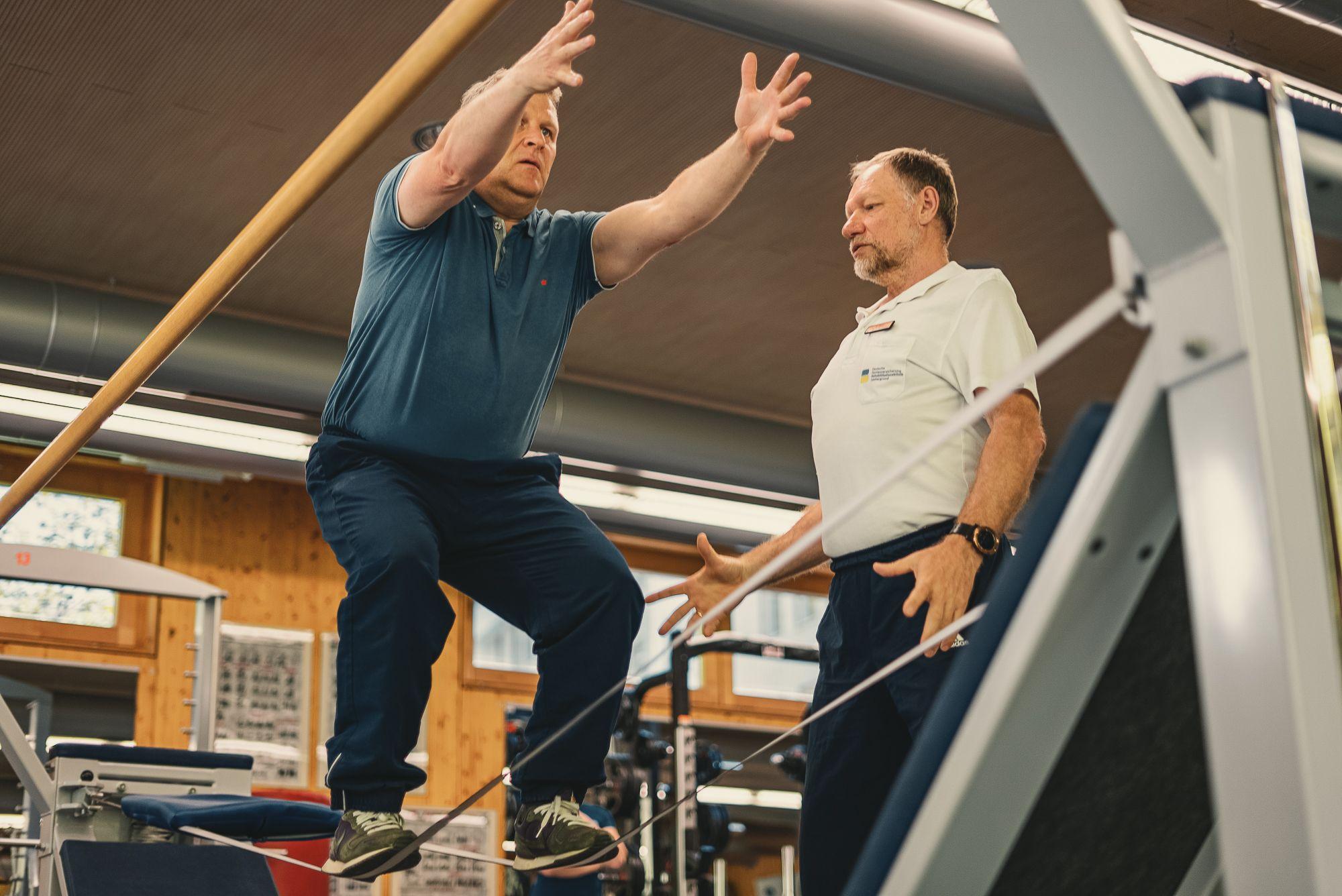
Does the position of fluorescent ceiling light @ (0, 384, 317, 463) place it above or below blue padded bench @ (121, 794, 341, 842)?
above

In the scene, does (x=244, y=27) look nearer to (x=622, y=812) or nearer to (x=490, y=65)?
(x=490, y=65)

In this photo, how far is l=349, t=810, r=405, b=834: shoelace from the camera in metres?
2.33

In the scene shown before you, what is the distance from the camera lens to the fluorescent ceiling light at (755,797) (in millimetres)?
10192

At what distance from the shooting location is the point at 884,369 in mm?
2645

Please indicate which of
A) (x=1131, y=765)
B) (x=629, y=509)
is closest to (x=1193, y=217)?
(x=1131, y=765)

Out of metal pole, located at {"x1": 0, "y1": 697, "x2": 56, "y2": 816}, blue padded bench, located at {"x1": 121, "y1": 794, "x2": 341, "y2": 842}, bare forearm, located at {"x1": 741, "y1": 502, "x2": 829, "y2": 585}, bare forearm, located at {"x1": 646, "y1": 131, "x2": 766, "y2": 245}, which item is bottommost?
blue padded bench, located at {"x1": 121, "y1": 794, "x2": 341, "y2": 842}

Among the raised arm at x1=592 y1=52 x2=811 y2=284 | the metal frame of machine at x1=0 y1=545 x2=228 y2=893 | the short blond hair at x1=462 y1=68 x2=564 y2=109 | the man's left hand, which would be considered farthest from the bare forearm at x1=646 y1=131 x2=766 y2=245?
the metal frame of machine at x1=0 y1=545 x2=228 y2=893

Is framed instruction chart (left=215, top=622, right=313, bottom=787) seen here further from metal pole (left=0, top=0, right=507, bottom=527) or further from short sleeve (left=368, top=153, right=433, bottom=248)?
short sleeve (left=368, top=153, right=433, bottom=248)

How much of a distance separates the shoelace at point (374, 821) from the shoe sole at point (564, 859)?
0.72 feet

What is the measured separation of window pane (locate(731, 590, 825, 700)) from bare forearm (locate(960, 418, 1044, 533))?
8271 millimetres

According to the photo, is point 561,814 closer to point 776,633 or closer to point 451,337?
point 451,337

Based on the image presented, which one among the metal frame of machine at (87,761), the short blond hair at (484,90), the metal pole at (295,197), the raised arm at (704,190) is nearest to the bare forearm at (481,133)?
the metal pole at (295,197)

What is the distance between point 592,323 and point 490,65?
7.57 ft

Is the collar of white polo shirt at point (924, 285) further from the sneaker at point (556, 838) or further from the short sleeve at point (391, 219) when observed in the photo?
the sneaker at point (556, 838)
